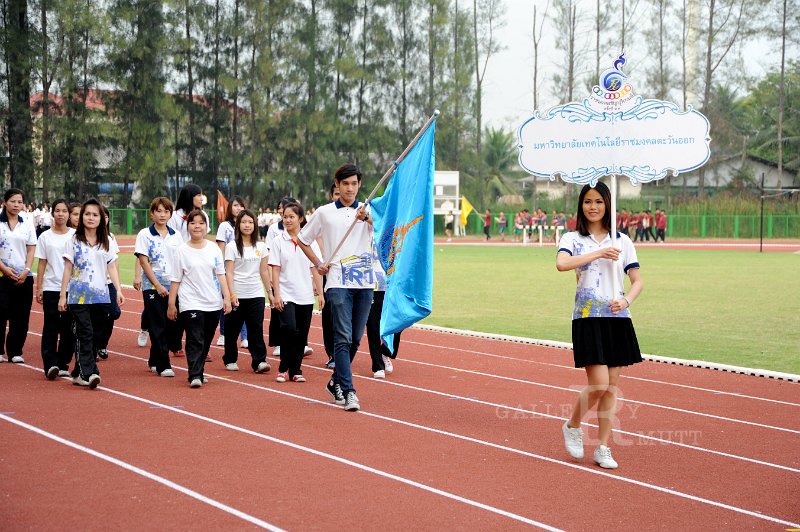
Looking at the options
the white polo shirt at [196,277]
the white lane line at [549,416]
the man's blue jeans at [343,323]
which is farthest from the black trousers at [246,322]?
the man's blue jeans at [343,323]

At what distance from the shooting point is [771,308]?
1748 centimetres

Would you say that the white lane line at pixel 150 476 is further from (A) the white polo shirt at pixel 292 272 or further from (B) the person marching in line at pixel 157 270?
(A) the white polo shirt at pixel 292 272

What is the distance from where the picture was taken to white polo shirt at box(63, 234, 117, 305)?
9.34 meters

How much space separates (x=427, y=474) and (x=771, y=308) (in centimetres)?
1281

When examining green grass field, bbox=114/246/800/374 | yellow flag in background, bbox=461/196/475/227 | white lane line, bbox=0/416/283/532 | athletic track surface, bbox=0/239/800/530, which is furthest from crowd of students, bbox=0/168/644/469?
yellow flag in background, bbox=461/196/475/227


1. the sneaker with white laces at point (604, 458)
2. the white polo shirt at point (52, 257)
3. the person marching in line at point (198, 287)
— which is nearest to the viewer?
the sneaker with white laces at point (604, 458)

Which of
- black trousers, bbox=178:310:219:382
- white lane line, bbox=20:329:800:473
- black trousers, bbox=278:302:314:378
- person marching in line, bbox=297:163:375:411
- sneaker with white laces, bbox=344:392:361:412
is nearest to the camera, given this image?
white lane line, bbox=20:329:800:473

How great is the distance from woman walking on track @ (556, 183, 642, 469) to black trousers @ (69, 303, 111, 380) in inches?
175

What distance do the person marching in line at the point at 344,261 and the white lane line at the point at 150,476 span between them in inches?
86.2

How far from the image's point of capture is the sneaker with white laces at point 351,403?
26.6ft

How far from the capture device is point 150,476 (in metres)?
5.97

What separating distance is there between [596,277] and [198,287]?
4225mm

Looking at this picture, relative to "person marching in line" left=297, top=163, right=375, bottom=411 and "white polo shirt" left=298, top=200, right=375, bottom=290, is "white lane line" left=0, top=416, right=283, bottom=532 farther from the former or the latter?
"white polo shirt" left=298, top=200, right=375, bottom=290

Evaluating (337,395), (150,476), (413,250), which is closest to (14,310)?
(337,395)
